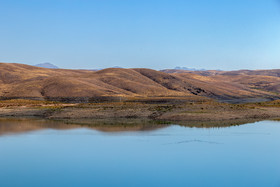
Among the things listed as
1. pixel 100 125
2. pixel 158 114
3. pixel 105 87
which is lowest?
pixel 100 125

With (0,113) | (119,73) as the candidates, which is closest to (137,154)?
(0,113)

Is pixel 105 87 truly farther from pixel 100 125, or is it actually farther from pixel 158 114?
pixel 100 125

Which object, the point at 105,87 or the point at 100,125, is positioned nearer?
the point at 100,125

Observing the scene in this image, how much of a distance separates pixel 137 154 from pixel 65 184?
10.7m

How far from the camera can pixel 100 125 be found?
58.3m

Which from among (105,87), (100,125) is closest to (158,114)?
(100,125)

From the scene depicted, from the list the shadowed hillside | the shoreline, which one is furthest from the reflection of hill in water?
the shadowed hillside

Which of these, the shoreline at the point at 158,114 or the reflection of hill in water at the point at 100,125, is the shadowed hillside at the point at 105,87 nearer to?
the shoreline at the point at 158,114

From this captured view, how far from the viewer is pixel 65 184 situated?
28469 millimetres

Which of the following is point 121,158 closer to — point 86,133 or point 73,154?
point 73,154

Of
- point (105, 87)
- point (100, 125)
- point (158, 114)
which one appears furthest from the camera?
point (105, 87)

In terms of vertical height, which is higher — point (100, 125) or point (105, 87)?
point (105, 87)

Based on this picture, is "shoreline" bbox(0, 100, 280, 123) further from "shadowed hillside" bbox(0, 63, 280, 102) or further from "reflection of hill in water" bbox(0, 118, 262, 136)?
"shadowed hillside" bbox(0, 63, 280, 102)

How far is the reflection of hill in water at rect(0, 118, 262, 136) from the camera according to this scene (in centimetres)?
5369
